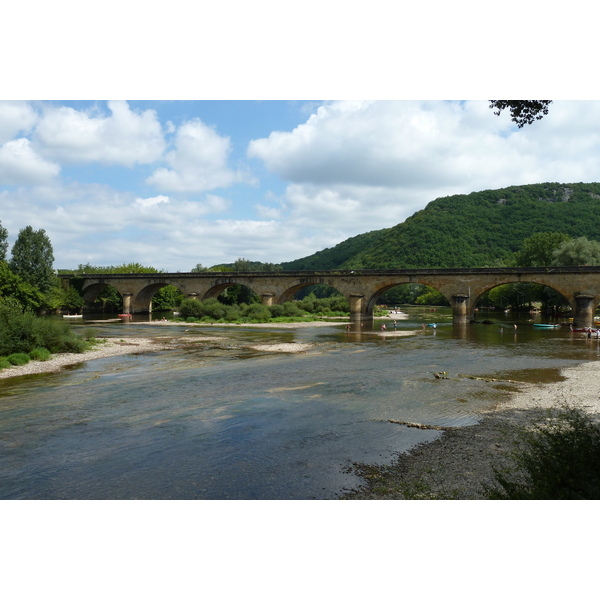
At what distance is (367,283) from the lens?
177 ft

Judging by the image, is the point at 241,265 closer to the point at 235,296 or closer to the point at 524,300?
the point at 235,296

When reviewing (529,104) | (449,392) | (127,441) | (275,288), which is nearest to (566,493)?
(529,104)

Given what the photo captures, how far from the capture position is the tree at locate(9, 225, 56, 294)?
53438 millimetres

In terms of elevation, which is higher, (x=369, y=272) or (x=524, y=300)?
(x=369, y=272)

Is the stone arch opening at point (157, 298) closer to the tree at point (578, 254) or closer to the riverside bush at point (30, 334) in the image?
the riverside bush at point (30, 334)

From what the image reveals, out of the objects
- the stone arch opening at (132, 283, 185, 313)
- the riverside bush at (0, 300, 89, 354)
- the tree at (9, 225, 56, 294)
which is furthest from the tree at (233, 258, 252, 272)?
the riverside bush at (0, 300, 89, 354)

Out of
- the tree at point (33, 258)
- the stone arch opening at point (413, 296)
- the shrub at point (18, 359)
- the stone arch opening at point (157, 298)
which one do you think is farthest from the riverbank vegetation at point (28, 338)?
the stone arch opening at point (413, 296)

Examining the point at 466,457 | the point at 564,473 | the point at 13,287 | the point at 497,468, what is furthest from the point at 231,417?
the point at 13,287

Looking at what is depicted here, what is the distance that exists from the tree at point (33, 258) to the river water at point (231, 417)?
35.2 metres

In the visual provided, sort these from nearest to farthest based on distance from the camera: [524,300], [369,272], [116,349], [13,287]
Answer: [116,349], [13,287], [369,272], [524,300]

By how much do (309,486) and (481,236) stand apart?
100568 millimetres

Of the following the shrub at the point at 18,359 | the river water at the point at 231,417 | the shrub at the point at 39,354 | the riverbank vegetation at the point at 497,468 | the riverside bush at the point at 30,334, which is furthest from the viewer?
the shrub at the point at 39,354

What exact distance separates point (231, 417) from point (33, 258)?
164 ft

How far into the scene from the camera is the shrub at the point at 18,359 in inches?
835
